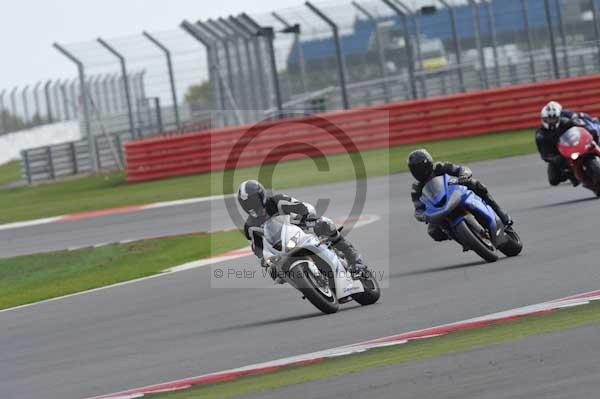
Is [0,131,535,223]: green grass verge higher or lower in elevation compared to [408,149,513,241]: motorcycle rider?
higher

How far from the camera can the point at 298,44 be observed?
31.9 metres

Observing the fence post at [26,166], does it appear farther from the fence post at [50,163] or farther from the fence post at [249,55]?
the fence post at [249,55]

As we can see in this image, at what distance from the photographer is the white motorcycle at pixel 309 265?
10.7m

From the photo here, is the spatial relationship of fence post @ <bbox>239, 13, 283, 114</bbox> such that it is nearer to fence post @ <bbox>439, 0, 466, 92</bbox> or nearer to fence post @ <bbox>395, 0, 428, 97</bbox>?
fence post @ <bbox>395, 0, 428, 97</bbox>

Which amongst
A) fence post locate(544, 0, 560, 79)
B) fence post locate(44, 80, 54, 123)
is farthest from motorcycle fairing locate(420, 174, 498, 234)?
fence post locate(44, 80, 54, 123)

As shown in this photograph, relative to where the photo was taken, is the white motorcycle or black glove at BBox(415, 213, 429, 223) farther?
black glove at BBox(415, 213, 429, 223)

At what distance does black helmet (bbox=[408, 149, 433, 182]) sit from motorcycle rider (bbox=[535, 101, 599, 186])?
Answer: 13.6 feet

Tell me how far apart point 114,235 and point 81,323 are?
878 centimetres

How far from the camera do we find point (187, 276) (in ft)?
50.9

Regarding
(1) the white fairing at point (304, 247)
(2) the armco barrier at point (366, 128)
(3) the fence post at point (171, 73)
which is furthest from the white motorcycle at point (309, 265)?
(3) the fence post at point (171, 73)

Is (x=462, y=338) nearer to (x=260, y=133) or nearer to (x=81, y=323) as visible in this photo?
(x=81, y=323)

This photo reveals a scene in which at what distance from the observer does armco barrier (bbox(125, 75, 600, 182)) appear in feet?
94.6

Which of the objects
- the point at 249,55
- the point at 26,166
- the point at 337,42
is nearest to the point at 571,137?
the point at 337,42

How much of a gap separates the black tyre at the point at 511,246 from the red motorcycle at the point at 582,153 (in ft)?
11.4
